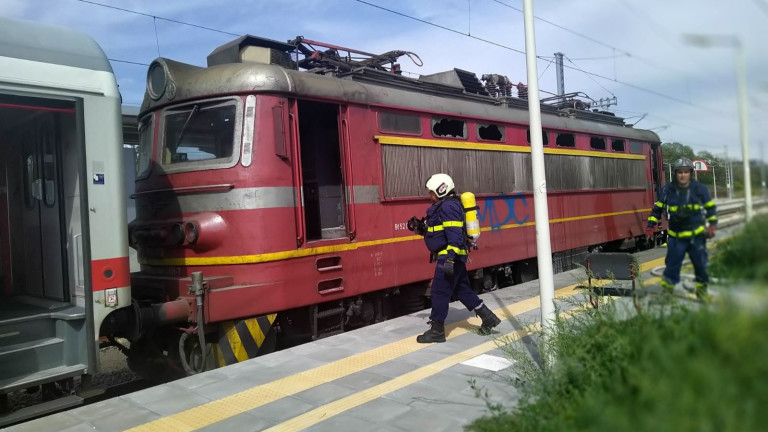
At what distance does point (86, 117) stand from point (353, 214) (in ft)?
10.1

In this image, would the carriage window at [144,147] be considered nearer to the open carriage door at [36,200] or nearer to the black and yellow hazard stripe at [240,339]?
the open carriage door at [36,200]

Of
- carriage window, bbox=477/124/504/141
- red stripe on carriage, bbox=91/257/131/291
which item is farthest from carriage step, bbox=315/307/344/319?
carriage window, bbox=477/124/504/141

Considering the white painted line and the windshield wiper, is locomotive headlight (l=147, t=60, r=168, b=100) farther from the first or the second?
the white painted line

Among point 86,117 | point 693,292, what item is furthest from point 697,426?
point 86,117

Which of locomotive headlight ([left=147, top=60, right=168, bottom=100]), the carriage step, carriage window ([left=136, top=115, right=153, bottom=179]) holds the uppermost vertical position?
locomotive headlight ([left=147, top=60, right=168, bottom=100])

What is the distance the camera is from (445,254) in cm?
576

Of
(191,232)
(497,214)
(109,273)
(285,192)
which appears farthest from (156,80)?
(497,214)

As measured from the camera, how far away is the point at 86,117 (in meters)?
4.72

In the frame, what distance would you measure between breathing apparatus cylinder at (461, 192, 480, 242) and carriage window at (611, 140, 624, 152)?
26.8 feet

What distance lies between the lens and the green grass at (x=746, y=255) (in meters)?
2.01

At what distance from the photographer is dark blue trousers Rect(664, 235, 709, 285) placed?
2.66 meters

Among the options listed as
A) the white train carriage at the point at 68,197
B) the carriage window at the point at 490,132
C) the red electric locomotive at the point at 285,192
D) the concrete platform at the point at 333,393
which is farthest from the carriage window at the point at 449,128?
the white train carriage at the point at 68,197

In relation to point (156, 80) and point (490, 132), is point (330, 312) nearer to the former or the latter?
point (156, 80)

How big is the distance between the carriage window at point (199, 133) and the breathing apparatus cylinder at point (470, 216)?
2644mm
